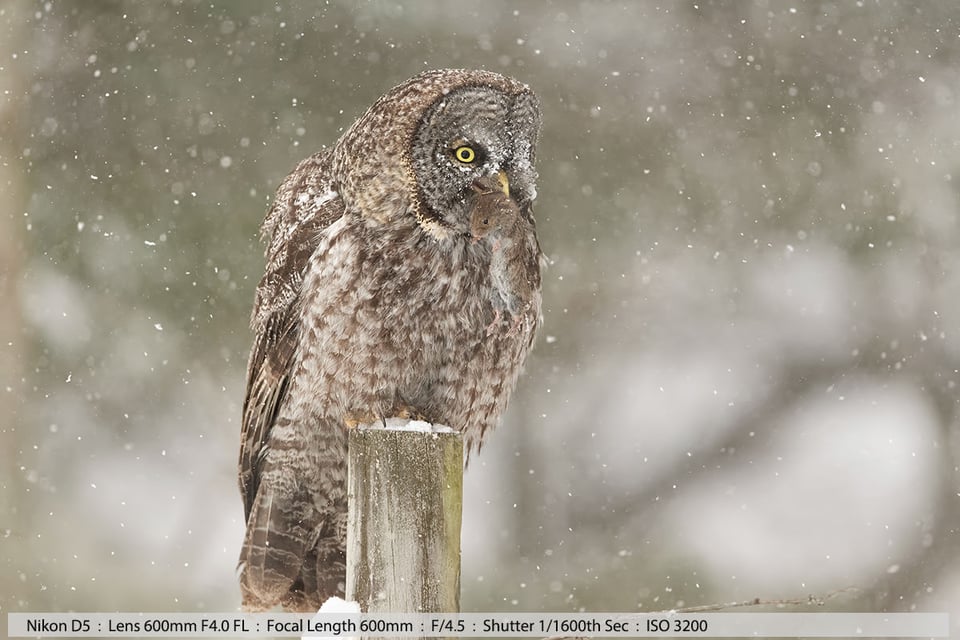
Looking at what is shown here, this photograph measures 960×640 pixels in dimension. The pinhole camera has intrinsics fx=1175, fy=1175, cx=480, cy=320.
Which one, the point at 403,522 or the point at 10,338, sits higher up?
the point at 10,338

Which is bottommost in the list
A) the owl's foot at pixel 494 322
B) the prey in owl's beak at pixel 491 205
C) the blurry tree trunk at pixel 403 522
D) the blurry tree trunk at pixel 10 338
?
the blurry tree trunk at pixel 403 522

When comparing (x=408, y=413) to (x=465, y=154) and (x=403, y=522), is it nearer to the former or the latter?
(x=465, y=154)

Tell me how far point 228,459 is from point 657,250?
294cm

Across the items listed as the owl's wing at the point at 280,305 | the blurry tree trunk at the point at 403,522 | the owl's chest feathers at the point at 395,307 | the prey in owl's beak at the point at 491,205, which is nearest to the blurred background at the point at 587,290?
the owl's wing at the point at 280,305

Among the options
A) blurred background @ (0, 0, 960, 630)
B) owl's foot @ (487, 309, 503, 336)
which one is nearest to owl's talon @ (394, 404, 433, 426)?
owl's foot @ (487, 309, 503, 336)

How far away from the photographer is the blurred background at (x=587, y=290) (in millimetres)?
6906

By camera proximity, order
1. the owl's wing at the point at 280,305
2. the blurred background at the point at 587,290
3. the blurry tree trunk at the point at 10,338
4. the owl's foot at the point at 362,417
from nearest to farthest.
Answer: the owl's foot at the point at 362,417 → the owl's wing at the point at 280,305 → the blurred background at the point at 587,290 → the blurry tree trunk at the point at 10,338

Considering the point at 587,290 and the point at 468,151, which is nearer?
the point at 468,151

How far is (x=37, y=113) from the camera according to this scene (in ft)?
24.0

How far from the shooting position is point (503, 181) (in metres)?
2.91

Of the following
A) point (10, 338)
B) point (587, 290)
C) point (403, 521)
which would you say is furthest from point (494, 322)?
point (10, 338)

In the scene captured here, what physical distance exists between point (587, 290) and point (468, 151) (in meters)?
4.30

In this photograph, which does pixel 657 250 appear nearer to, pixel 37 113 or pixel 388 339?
pixel 37 113

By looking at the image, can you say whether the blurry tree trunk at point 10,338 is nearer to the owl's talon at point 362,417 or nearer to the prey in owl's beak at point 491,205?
the owl's talon at point 362,417
